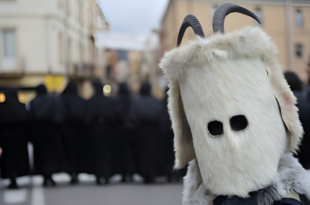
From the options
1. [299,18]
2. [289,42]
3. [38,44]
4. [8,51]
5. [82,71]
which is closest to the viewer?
[8,51]

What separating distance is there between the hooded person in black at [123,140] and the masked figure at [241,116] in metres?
3.73

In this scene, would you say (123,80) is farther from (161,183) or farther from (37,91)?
(161,183)

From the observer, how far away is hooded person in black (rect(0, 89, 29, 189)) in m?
4.84

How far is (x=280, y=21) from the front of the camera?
5.14m

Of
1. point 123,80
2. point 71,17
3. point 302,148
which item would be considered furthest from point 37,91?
point 302,148

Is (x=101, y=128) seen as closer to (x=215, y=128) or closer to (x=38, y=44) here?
(x=38, y=44)

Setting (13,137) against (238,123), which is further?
(13,137)

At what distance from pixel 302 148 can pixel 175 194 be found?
244cm

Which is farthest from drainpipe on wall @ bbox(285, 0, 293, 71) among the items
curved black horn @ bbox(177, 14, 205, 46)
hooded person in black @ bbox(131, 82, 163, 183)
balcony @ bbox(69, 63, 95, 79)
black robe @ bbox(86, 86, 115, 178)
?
curved black horn @ bbox(177, 14, 205, 46)

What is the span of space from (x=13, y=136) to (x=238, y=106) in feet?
13.9

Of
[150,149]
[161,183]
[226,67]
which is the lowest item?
[161,183]

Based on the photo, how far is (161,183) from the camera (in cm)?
529

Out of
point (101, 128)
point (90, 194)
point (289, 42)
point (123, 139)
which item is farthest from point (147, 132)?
point (289, 42)

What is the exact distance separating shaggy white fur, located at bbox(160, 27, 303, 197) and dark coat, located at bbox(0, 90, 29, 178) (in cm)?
401
